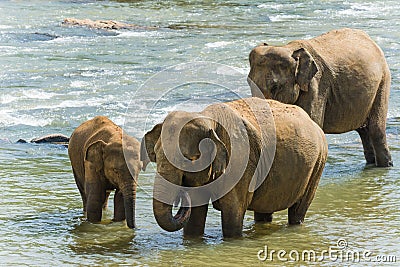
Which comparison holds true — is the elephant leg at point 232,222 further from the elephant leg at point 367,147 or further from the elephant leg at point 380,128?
the elephant leg at point 367,147

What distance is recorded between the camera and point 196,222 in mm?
8422

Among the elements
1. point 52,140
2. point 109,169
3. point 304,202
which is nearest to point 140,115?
point 52,140

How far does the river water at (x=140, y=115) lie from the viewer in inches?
332

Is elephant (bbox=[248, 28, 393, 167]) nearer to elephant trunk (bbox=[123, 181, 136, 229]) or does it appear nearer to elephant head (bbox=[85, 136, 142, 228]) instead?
elephant head (bbox=[85, 136, 142, 228])

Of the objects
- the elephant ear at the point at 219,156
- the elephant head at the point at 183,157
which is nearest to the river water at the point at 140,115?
the elephant head at the point at 183,157

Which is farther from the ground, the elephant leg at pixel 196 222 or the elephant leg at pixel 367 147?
the elephant leg at pixel 196 222

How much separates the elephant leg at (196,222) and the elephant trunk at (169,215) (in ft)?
1.44

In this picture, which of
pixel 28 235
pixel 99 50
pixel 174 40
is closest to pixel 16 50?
pixel 99 50

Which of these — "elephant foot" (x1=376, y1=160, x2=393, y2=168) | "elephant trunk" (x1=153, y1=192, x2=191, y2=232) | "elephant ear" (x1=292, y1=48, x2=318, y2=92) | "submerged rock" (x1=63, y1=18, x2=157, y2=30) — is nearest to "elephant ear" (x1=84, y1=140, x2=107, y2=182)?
"elephant trunk" (x1=153, y1=192, x2=191, y2=232)

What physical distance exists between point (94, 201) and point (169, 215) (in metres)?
1.89

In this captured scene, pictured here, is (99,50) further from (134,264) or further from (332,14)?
(134,264)

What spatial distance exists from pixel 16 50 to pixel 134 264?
18.7 m

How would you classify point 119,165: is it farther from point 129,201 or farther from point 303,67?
point 303,67

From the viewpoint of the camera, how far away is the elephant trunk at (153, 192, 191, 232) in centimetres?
753
